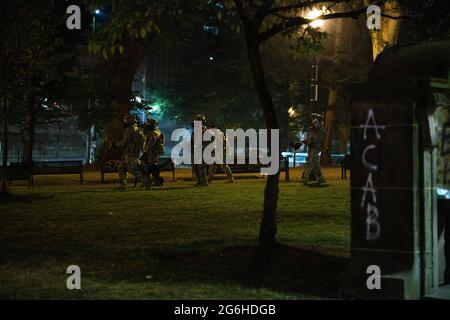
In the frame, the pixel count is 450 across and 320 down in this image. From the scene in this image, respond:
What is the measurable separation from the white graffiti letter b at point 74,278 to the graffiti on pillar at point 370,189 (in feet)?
10.4

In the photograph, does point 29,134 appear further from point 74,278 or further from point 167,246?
point 74,278

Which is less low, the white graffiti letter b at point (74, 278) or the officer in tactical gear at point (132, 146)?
the officer in tactical gear at point (132, 146)

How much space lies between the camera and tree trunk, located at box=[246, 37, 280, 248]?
897cm

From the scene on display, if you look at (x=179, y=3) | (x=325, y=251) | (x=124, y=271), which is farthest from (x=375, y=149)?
(x=179, y=3)

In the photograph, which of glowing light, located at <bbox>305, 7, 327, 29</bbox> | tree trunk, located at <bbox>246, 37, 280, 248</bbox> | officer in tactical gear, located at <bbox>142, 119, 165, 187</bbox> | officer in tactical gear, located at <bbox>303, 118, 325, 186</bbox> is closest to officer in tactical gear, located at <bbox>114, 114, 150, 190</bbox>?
officer in tactical gear, located at <bbox>142, 119, 165, 187</bbox>

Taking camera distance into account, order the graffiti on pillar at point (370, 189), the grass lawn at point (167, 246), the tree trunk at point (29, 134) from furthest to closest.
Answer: the tree trunk at point (29, 134) → the grass lawn at point (167, 246) → the graffiti on pillar at point (370, 189)

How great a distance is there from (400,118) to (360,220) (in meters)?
1.13

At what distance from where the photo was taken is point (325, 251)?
9.11m

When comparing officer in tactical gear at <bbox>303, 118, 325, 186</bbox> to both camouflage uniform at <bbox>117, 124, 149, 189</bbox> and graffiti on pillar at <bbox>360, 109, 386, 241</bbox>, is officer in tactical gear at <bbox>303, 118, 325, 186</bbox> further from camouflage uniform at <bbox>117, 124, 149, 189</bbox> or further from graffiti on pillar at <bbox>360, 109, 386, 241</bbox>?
graffiti on pillar at <bbox>360, 109, 386, 241</bbox>

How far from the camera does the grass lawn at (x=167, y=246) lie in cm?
729

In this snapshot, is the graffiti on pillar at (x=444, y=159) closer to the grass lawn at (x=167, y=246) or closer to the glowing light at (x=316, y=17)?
the grass lawn at (x=167, y=246)

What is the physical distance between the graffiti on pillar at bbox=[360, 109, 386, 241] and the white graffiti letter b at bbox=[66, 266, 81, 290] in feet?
10.4

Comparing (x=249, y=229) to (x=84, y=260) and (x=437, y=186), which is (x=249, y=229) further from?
(x=437, y=186)

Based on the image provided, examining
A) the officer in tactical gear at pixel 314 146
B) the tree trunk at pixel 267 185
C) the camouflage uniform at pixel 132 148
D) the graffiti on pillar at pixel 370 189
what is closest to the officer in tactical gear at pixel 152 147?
the camouflage uniform at pixel 132 148
